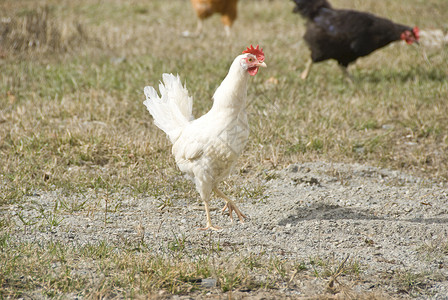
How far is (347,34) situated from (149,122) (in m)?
2.90

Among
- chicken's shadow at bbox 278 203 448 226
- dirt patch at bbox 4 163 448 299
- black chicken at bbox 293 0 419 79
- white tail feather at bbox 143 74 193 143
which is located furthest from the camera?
black chicken at bbox 293 0 419 79

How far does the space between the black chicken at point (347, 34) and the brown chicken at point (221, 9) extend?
244 cm

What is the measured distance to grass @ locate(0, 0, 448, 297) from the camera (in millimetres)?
2975

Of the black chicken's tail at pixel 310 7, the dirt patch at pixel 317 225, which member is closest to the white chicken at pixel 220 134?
the dirt patch at pixel 317 225

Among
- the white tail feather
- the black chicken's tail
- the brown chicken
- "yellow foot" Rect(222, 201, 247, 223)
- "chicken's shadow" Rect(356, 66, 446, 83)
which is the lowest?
"chicken's shadow" Rect(356, 66, 446, 83)

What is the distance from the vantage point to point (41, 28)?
7.84 metres

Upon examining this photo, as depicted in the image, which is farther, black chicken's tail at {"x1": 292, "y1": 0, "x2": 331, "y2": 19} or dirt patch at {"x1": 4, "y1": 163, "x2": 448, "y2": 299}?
black chicken's tail at {"x1": 292, "y1": 0, "x2": 331, "y2": 19}

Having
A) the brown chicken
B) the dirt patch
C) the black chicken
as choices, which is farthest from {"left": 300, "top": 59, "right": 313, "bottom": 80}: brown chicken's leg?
the dirt patch

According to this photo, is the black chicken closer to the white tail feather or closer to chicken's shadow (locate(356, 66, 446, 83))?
chicken's shadow (locate(356, 66, 446, 83))

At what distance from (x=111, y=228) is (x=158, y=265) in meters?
0.82

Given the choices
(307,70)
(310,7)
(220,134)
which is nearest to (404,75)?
(307,70)

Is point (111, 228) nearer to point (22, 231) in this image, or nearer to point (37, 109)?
point (22, 231)

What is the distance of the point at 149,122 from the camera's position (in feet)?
18.7

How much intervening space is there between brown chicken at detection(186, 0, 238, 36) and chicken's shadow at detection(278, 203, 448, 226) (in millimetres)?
5946
